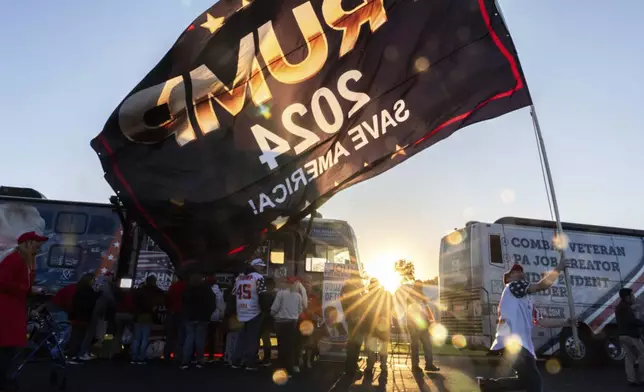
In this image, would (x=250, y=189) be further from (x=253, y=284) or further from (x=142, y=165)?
(x=253, y=284)

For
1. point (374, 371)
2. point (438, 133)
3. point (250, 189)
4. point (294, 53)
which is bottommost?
point (374, 371)

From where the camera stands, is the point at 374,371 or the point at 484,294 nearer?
the point at 374,371

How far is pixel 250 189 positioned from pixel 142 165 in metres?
1.66

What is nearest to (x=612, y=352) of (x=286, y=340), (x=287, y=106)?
(x=286, y=340)

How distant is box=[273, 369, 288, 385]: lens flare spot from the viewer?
8.33 metres

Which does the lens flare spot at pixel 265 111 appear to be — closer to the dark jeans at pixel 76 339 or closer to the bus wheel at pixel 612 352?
the dark jeans at pixel 76 339

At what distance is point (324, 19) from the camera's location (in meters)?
7.31

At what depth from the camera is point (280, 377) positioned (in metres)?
8.95

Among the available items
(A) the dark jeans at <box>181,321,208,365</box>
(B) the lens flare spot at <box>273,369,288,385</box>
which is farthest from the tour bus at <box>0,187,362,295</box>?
(B) the lens flare spot at <box>273,369,288,385</box>

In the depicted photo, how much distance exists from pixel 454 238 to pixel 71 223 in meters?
10.7

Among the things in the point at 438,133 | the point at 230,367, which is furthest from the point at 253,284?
the point at 438,133

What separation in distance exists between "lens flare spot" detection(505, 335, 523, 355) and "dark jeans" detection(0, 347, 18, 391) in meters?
4.98

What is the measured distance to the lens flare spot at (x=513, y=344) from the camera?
201 inches

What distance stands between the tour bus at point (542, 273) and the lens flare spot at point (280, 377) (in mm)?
6037
